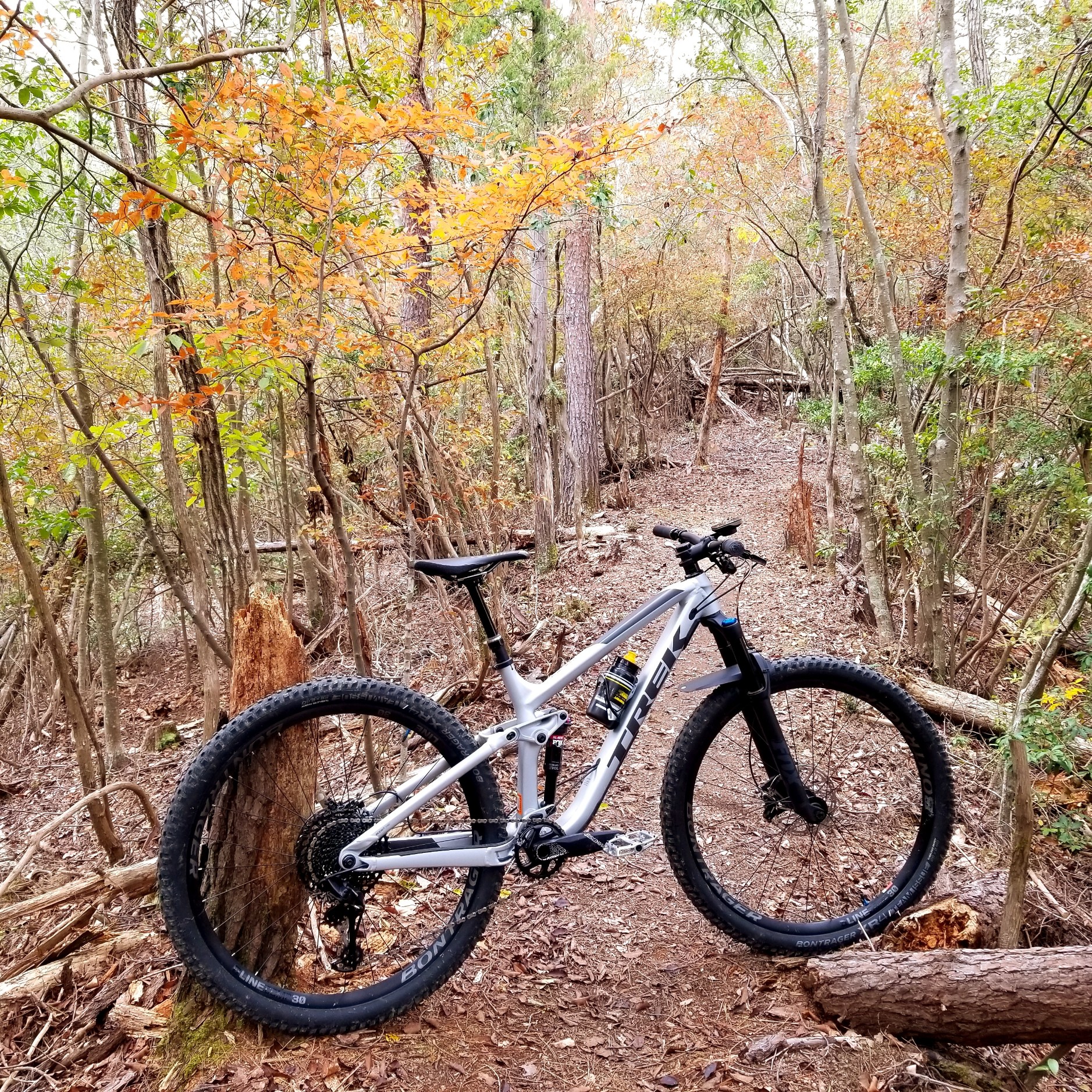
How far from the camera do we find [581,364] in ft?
36.7

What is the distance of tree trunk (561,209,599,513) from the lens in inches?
424

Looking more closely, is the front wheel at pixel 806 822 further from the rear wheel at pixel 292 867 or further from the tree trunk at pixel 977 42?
the tree trunk at pixel 977 42

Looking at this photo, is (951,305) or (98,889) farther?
(951,305)

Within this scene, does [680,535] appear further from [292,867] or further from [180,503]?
[180,503]

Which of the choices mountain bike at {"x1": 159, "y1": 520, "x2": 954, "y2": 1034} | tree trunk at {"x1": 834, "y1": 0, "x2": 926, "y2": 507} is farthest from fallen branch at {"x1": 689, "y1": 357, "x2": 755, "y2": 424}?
mountain bike at {"x1": 159, "y1": 520, "x2": 954, "y2": 1034}

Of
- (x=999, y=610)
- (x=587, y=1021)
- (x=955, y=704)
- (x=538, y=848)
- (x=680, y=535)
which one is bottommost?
(x=955, y=704)

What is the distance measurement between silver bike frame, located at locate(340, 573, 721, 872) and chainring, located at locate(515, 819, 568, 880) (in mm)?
28

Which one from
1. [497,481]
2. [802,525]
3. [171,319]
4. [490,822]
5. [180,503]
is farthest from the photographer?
[802,525]

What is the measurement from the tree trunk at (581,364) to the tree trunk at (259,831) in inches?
333

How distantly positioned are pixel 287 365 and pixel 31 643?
6621 mm

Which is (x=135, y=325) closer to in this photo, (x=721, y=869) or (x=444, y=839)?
(x=444, y=839)

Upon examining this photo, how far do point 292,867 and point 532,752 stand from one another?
0.85 metres

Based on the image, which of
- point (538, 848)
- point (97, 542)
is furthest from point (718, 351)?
point (538, 848)

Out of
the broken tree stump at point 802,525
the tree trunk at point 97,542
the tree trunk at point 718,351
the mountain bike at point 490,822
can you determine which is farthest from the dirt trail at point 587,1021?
the tree trunk at point 718,351
